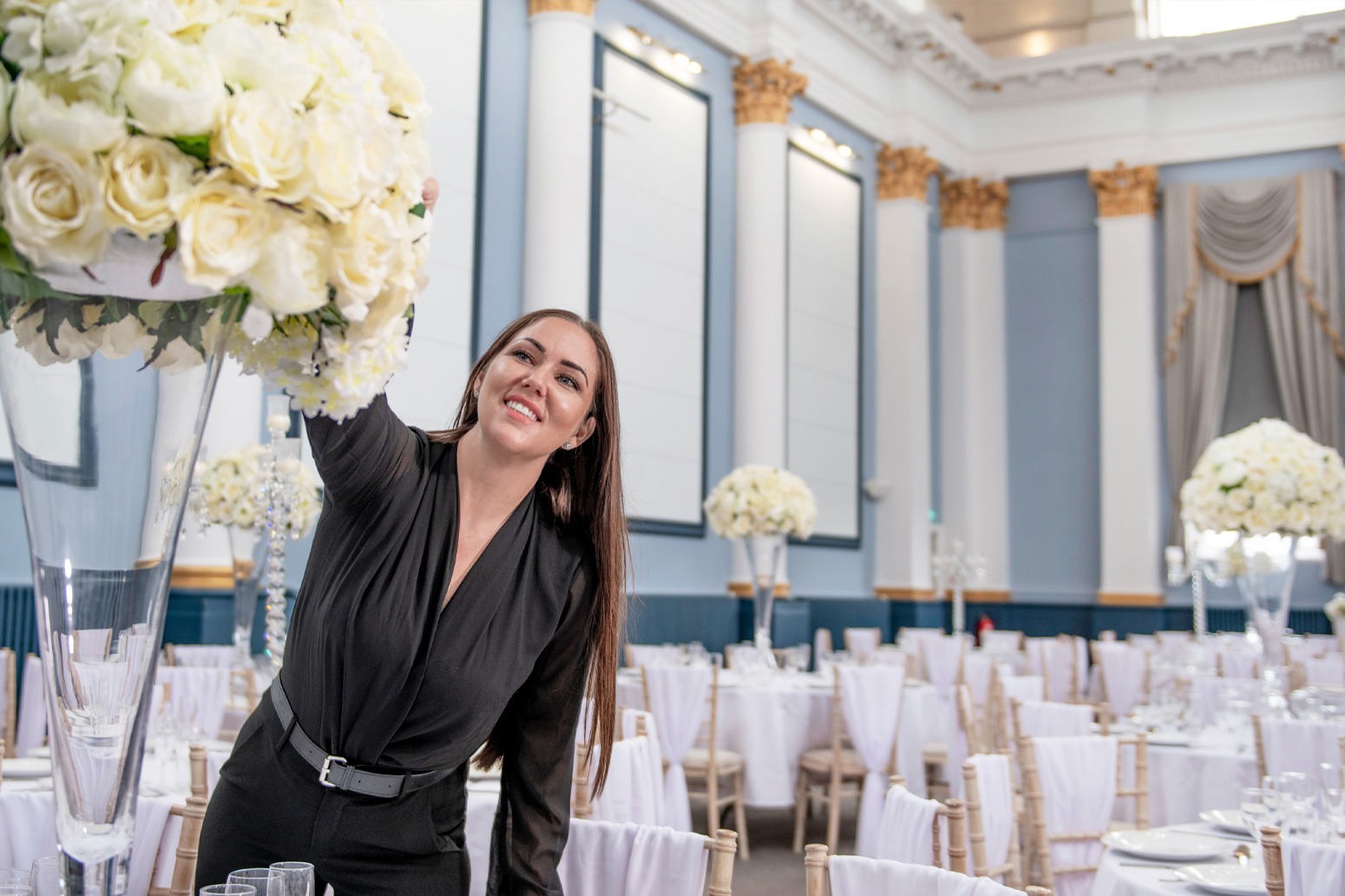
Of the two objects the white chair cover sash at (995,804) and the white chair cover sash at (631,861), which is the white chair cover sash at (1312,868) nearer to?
the white chair cover sash at (995,804)

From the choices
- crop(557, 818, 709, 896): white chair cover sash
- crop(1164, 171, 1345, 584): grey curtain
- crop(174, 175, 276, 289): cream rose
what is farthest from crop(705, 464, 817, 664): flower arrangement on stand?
crop(1164, 171, 1345, 584): grey curtain

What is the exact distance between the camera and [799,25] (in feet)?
34.3

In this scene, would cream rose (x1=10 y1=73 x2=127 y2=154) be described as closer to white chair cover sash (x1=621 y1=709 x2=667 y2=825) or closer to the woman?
the woman

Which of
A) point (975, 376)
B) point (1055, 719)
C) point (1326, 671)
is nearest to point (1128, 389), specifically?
point (975, 376)

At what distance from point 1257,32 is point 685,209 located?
6.41 meters

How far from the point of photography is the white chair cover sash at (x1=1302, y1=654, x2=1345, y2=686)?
22.8 feet

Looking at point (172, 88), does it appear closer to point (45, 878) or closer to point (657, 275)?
point (45, 878)

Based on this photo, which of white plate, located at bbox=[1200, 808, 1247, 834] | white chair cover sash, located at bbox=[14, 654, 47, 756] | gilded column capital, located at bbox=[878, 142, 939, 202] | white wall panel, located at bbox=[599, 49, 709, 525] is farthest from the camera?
gilded column capital, located at bbox=[878, 142, 939, 202]

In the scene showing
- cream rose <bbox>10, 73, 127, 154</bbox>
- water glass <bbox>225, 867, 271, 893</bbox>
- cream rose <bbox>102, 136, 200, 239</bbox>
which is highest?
cream rose <bbox>10, 73, 127, 154</bbox>

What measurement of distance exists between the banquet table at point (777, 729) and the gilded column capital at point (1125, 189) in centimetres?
771

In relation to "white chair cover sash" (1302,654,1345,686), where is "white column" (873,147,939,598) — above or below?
above

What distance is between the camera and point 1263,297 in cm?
1184

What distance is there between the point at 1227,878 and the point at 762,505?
3.94m

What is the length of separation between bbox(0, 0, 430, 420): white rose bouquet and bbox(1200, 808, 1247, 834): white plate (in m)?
3.00
